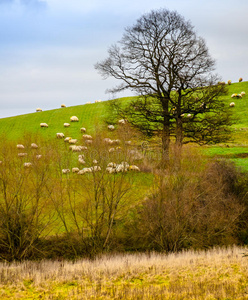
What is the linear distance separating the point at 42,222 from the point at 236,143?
2886 cm

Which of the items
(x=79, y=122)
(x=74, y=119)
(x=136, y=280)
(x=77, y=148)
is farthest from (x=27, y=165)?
(x=74, y=119)

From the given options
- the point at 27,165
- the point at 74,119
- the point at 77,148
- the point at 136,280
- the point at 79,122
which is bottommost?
the point at 136,280

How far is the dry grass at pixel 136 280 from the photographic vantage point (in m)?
12.5

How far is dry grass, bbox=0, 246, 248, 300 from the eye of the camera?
12461 mm

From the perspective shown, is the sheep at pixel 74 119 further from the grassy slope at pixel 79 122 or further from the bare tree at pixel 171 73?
the bare tree at pixel 171 73

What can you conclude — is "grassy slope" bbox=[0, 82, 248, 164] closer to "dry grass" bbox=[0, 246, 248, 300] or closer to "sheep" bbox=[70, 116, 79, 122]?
"sheep" bbox=[70, 116, 79, 122]

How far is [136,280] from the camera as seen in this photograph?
1445 cm

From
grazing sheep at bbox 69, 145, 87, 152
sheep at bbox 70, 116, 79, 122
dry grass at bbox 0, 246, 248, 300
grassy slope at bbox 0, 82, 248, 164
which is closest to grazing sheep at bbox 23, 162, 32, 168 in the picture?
grazing sheep at bbox 69, 145, 87, 152

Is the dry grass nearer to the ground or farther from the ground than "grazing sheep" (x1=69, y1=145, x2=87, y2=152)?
nearer to the ground

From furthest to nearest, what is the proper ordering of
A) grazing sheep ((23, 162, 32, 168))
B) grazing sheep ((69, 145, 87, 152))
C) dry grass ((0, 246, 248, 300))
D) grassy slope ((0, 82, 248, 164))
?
grassy slope ((0, 82, 248, 164)) < grazing sheep ((69, 145, 87, 152)) < grazing sheep ((23, 162, 32, 168)) < dry grass ((0, 246, 248, 300))

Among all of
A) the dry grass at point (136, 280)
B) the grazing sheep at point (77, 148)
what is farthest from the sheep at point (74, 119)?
the dry grass at point (136, 280)

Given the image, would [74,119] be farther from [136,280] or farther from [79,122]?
[136,280]

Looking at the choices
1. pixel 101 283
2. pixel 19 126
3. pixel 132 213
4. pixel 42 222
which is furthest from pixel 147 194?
pixel 19 126

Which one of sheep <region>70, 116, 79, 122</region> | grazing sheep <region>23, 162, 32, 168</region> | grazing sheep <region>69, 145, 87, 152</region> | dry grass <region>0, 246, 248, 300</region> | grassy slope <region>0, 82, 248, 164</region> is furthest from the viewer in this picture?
sheep <region>70, 116, 79, 122</region>
